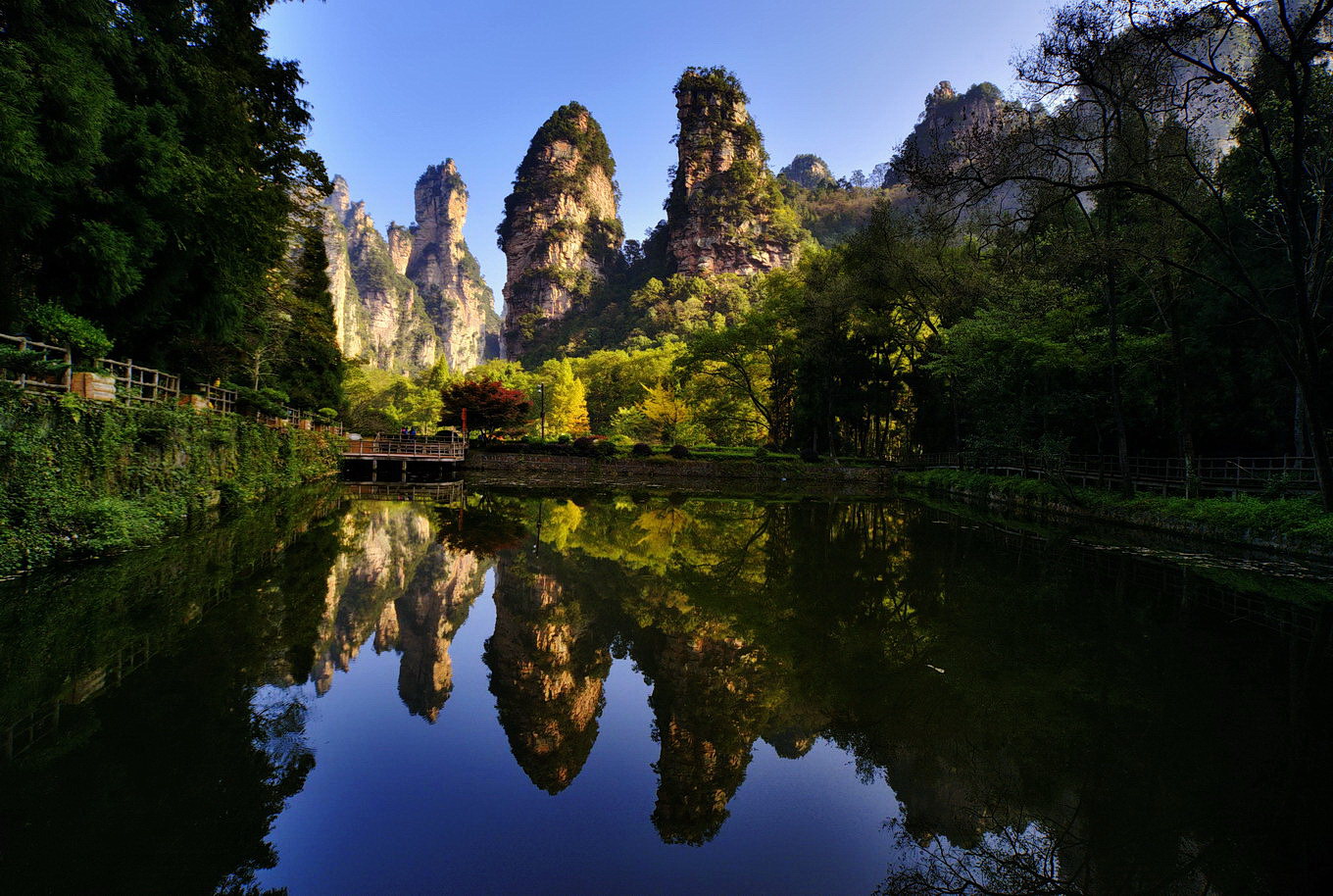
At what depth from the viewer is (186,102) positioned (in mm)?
12125

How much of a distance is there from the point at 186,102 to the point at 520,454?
24.4 meters

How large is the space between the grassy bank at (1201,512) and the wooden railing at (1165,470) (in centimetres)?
72

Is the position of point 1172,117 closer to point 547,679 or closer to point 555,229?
point 547,679

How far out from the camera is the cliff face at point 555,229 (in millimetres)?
108812

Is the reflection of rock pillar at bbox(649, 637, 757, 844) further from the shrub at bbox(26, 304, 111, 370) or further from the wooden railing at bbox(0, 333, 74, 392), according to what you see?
the shrub at bbox(26, 304, 111, 370)

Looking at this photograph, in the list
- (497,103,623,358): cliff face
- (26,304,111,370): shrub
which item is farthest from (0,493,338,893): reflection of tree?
(497,103,623,358): cliff face

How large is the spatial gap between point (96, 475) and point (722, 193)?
93868 mm

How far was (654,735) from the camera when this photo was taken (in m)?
4.25

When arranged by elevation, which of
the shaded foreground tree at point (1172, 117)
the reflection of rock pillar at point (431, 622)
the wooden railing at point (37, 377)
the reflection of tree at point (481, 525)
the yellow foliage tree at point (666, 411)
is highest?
the shaded foreground tree at point (1172, 117)

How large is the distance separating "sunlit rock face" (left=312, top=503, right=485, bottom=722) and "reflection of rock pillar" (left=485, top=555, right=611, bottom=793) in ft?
1.62

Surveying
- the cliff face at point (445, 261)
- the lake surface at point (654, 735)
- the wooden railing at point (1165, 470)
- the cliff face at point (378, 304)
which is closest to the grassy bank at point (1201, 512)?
the wooden railing at point (1165, 470)

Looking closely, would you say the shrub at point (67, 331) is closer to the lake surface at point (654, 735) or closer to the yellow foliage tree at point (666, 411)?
the lake surface at point (654, 735)

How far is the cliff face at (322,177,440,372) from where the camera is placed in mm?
139250

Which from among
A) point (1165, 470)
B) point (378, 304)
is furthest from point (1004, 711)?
point (378, 304)
